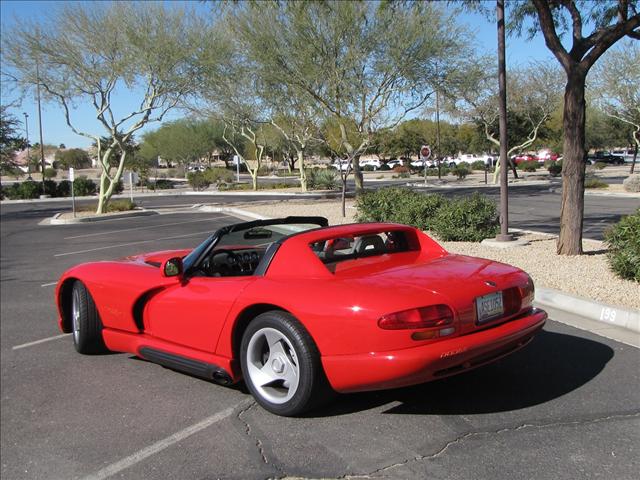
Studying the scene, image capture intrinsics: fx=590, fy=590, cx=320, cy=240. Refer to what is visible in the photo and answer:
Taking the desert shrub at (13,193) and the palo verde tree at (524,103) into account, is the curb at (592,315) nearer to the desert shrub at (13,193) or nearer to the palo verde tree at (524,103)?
the palo verde tree at (524,103)

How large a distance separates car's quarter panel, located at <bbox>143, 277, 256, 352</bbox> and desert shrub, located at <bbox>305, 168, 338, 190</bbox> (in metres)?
34.9

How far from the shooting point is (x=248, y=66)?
75.3 feet

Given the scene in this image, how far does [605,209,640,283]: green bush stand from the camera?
712cm

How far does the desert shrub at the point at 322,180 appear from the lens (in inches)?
1548

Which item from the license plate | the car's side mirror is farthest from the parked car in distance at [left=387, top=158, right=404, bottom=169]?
the license plate

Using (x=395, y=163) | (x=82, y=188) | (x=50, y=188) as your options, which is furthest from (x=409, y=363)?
(x=395, y=163)

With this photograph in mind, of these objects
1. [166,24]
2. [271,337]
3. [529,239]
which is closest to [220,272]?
[271,337]

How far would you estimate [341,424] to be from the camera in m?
3.70

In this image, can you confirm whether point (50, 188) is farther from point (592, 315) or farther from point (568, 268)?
point (592, 315)

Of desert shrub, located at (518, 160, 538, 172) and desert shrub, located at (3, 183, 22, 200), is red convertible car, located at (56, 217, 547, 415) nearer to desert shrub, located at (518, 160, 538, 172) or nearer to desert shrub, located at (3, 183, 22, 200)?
desert shrub, located at (3, 183, 22, 200)

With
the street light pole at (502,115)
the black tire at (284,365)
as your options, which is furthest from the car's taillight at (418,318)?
the street light pole at (502,115)

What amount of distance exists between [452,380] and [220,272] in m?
2.04

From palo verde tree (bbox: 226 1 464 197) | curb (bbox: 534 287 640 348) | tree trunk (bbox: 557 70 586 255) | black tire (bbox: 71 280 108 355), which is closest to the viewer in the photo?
black tire (bbox: 71 280 108 355)

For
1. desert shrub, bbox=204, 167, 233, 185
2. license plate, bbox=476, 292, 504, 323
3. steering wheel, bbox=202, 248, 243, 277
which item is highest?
desert shrub, bbox=204, 167, 233, 185
